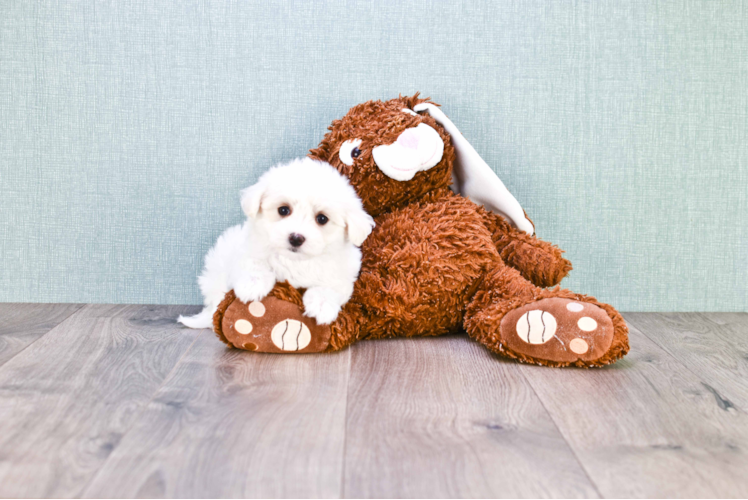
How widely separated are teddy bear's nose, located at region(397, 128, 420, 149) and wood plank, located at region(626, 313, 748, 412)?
743 mm

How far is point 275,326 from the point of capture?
4.04ft

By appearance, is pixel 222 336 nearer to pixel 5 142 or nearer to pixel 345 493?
pixel 345 493

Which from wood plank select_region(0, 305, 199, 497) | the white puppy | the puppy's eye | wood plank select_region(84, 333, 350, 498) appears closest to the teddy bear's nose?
the puppy's eye

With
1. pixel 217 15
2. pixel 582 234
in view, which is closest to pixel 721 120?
pixel 582 234

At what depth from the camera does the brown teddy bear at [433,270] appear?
1.22m

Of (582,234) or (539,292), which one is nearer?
(539,292)

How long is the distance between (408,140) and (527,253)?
40 cm

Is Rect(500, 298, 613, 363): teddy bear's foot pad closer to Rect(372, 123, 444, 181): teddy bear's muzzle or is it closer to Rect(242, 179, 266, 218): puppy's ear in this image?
Rect(372, 123, 444, 181): teddy bear's muzzle

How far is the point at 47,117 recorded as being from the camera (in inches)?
65.3

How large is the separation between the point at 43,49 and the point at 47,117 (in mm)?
180

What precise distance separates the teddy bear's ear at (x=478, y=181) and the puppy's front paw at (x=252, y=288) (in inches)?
22.8

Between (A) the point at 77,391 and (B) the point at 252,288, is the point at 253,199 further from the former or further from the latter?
(A) the point at 77,391

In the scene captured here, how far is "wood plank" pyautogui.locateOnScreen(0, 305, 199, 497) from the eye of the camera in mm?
771

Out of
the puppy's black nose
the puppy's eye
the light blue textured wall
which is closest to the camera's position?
the puppy's black nose
